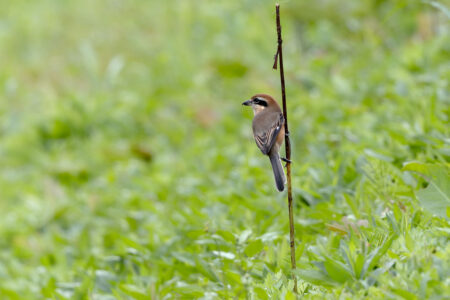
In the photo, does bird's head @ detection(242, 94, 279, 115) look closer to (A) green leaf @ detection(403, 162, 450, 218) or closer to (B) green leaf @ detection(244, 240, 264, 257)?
(B) green leaf @ detection(244, 240, 264, 257)

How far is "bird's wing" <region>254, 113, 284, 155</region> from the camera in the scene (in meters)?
2.92

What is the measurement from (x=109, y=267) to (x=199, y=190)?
144 centimetres

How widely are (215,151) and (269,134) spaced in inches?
130

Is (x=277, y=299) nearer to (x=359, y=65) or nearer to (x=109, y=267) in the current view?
(x=109, y=267)

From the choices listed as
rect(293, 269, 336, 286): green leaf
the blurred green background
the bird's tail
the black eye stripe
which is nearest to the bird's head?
the black eye stripe

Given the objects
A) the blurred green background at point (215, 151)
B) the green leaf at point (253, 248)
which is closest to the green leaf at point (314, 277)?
the blurred green background at point (215, 151)

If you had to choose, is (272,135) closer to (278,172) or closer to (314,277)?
(278,172)

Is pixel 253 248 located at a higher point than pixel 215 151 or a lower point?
lower

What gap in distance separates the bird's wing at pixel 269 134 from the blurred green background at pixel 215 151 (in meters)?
0.49

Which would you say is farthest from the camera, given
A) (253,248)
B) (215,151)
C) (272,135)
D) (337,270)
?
(215,151)

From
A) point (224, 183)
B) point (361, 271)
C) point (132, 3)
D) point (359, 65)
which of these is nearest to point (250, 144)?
point (224, 183)

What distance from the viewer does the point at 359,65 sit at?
6.91 meters

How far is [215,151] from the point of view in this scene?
6.24 metres

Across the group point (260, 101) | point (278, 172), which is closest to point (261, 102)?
point (260, 101)
